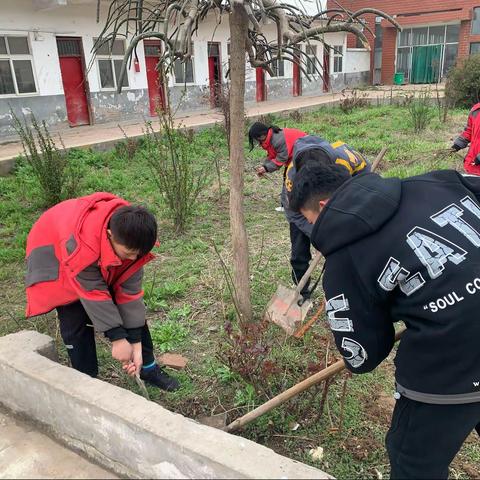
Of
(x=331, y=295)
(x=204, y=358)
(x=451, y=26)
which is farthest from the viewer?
(x=451, y=26)

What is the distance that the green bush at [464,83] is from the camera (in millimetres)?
12562

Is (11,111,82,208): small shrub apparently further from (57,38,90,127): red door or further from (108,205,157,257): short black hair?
(57,38,90,127): red door

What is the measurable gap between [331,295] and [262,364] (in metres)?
1.04

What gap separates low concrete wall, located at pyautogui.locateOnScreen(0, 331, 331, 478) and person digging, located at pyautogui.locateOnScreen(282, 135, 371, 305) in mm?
1515

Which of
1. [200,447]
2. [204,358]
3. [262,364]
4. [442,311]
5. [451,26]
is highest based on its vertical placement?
[451,26]

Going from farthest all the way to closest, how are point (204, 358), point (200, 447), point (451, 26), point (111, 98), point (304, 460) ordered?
point (451, 26) < point (111, 98) < point (204, 358) < point (304, 460) < point (200, 447)

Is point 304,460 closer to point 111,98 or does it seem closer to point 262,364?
point 262,364

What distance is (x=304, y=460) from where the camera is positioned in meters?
2.20

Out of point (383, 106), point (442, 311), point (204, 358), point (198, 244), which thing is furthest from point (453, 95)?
point (442, 311)

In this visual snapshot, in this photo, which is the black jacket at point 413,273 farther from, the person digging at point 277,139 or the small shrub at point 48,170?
the small shrub at point 48,170

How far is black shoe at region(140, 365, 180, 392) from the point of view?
2676 millimetres

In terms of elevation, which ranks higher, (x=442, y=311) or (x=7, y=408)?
(x=442, y=311)

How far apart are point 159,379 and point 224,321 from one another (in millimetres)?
780

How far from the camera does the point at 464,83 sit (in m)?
12.9
